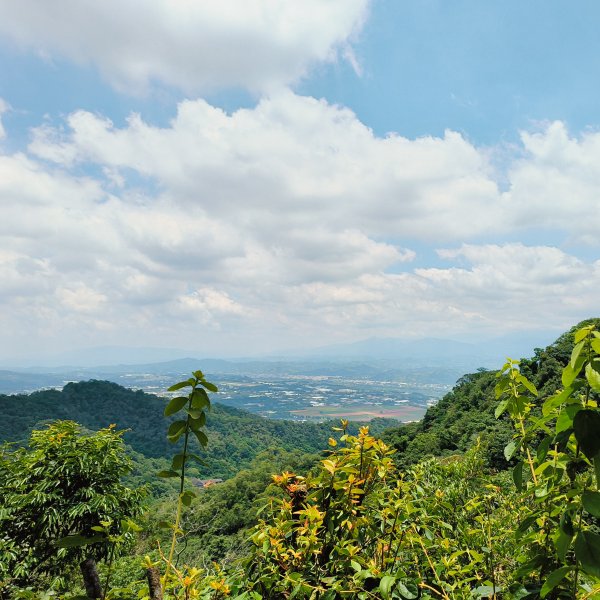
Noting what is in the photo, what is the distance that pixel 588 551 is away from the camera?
932mm

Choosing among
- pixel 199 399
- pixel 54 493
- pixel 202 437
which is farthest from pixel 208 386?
pixel 54 493

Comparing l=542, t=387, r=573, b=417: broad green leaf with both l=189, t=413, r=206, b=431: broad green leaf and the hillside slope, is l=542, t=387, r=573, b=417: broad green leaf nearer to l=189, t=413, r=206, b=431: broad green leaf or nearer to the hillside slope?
l=189, t=413, r=206, b=431: broad green leaf

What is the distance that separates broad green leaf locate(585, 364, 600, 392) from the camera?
876 millimetres

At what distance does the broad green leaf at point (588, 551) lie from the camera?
904 mm

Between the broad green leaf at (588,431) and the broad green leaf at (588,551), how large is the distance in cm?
23

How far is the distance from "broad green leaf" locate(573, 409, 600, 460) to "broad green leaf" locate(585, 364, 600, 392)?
0.19ft

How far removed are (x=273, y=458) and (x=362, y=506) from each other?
69.4 meters

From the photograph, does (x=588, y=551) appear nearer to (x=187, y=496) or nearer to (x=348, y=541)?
(x=348, y=541)

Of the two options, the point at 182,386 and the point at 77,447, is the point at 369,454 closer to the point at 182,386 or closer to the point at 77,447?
the point at 182,386

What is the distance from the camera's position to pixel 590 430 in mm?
861

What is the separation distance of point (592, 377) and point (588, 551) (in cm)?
42

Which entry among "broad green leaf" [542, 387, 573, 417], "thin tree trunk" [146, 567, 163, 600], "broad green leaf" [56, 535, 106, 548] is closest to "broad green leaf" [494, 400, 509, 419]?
"broad green leaf" [542, 387, 573, 417]

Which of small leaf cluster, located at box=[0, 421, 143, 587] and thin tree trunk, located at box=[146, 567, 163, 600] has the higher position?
thin tree trunk, located at box=[146, 567, 163, 600]

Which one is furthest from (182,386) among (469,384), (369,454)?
(469,384)
